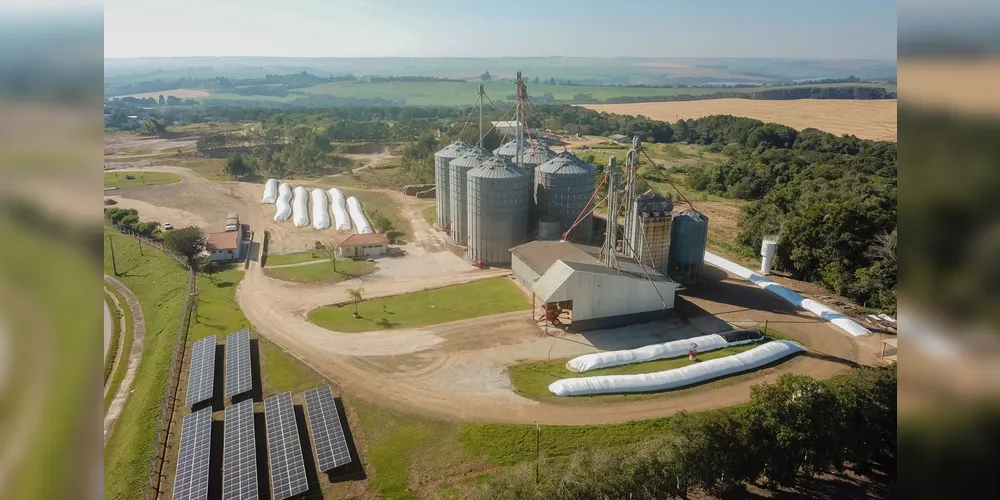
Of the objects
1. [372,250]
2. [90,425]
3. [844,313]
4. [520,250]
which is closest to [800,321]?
[844,313]

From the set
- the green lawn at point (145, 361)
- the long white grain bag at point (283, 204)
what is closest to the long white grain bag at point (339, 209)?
the long white grain bag at point (283, 204)

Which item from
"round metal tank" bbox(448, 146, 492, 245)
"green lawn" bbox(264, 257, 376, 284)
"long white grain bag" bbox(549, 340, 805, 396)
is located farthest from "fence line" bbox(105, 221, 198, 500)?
"round metal tank" bbox(448, 146, 492, 245)

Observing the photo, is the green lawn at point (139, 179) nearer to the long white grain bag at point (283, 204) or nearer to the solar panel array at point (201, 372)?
the long white grain bag at point (283, 204)

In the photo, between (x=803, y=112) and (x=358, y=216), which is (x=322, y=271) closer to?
(x=358, y=216)

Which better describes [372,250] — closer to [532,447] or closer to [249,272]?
[249,272]

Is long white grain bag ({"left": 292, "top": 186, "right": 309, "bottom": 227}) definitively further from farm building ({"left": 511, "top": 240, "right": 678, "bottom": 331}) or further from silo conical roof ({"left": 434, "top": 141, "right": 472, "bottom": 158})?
farm building ({"left": 511, "top": 240, "right": 678, "bottom": 331})
